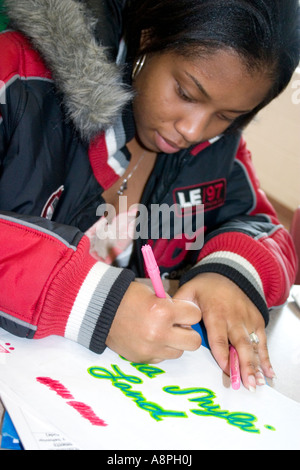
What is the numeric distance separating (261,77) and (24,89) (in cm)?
38

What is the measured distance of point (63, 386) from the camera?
1.67ft

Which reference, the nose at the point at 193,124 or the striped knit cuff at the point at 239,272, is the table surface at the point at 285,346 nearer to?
the striped knit cuff at the point at 239,272

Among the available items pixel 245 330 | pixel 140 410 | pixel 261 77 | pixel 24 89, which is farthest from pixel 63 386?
pixel 261 77

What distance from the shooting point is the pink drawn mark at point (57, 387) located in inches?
19.4

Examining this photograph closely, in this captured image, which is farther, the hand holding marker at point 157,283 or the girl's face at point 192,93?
the girl's face at point 192,93

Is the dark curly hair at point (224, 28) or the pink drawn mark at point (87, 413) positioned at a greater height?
the dark curly hair at point (224, 28)

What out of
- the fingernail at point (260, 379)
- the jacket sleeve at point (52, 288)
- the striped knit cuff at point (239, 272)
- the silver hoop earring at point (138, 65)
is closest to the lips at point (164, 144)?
the silver hoop earring at point (138, 65)

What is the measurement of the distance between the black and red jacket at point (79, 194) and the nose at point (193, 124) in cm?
11

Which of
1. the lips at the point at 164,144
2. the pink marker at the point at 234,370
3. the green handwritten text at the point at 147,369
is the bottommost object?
the pink marker at the point at 234,370

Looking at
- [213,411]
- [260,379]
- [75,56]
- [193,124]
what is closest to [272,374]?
[260,379]

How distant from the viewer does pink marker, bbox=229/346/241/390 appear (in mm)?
577

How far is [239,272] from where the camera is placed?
739 millimetres

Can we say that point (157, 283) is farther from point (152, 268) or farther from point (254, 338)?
point (254, 338)

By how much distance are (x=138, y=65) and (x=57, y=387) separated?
56 centimetres
